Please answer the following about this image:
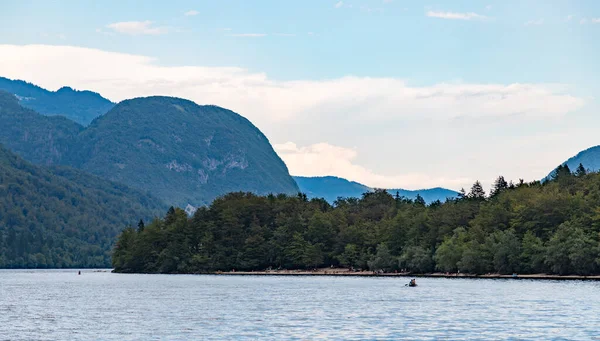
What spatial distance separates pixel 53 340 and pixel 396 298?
6986cm

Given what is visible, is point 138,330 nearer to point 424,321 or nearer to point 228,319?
point 228,319

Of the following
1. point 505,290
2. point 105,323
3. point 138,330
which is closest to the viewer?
point 138,330

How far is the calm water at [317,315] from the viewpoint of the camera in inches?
3580

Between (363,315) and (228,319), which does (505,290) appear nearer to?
(363,315)

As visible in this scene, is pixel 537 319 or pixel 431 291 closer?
pixel 537 319

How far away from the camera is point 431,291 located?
16900cm

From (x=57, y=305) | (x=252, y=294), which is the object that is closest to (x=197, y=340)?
(x=57, y=305)

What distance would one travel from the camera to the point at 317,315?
11444 centimetres

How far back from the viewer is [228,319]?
109688mm

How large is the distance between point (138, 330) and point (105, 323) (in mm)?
10825

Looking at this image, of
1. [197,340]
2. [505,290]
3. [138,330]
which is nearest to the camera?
[197,340]

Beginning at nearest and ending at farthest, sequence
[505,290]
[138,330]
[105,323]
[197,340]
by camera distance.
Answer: [197,340]
[138,330]
[105,323]
[505,290]

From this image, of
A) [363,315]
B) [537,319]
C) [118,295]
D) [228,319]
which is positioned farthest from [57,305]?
[537,319]

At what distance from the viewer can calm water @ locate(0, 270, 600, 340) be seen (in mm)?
90944
